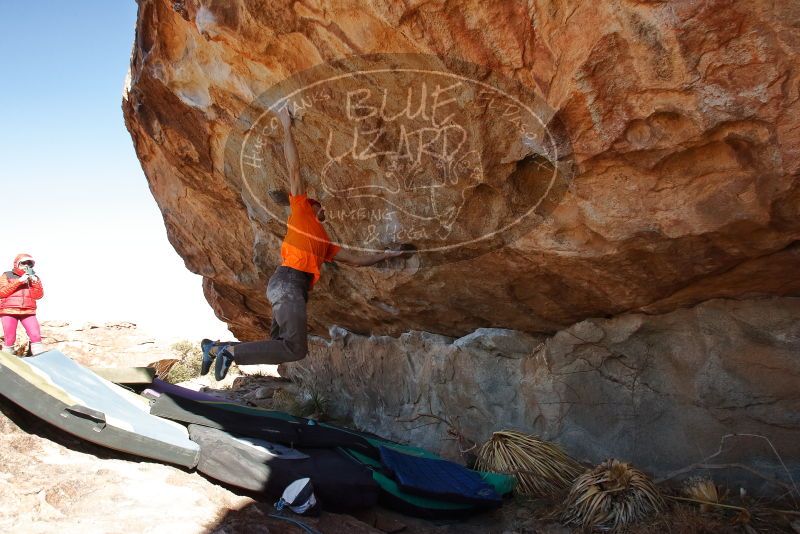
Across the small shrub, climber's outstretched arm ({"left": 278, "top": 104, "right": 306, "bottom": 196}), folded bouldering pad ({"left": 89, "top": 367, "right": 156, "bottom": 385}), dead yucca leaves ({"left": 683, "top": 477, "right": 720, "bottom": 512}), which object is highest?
climber's outstretched arm ({"left": 278, "top": 104, "right": 306, "bottom": 196})

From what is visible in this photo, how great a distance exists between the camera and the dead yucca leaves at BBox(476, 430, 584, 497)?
374cm

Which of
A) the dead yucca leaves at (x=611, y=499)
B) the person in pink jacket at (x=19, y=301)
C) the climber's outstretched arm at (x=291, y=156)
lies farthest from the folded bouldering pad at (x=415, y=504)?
the person in pink jacket at (x=19, y=301)

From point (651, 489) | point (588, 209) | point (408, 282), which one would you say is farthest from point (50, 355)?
point (651, 489)

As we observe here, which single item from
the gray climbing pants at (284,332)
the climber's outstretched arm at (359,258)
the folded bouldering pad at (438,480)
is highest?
the climber's outstretched arm at (359,258)

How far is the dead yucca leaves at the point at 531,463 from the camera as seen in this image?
3744mm

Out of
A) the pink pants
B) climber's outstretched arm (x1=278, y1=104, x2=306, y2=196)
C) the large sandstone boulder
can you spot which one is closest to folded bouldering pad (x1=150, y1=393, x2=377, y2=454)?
the large sandstone boulder

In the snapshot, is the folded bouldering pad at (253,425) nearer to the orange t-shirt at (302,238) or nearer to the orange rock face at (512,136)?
the orange t-shirt at (302,238)

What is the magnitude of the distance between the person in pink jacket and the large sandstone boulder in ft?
15.0

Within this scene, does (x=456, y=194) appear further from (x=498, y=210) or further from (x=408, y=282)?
(x=408, y=282)

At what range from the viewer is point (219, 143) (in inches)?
199

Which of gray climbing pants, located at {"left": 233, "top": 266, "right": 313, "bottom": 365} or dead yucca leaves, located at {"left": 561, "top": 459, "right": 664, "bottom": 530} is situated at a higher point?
gray climbing pants, located at {"left": 233, "top": 266, "right": 313, "bottom": 365}

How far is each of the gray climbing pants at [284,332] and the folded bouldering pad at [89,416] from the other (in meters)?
0.71

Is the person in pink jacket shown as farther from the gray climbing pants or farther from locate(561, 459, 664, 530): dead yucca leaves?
locate(561, 459, 664, 530): dead yucca leaves

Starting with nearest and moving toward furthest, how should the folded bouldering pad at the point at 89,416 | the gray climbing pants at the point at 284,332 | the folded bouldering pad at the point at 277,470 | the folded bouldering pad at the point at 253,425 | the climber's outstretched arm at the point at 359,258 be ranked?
the folded bouldering pad at the point at 89,416, the folded bouldering pad at the point at 277,470, the folded bouldering pad at the point at 253,425, the gray climbing pants at the point at 284,332, the climber's outstretched arm at the point at 359,258
